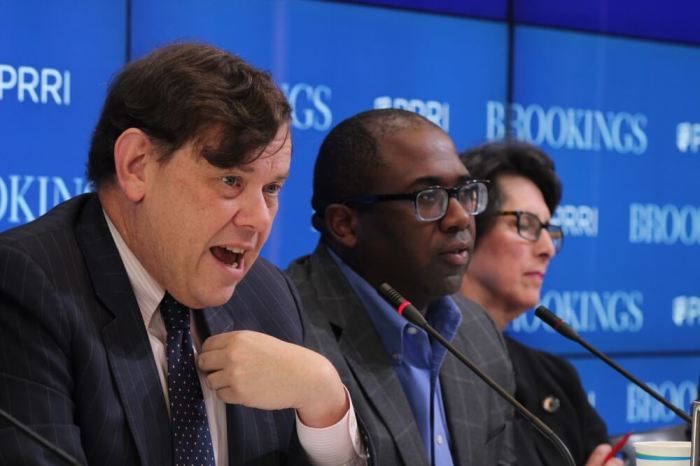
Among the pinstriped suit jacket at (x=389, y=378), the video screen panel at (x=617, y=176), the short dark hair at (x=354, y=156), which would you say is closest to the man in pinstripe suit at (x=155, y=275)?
the pinstriped suit jacket at (x=389, y=378)

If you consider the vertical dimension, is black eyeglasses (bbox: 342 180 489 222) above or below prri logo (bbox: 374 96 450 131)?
below

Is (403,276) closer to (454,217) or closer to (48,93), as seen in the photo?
(454,217)

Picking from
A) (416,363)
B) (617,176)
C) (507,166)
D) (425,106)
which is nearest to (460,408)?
(416,363)

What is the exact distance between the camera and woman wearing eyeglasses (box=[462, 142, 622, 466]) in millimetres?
3439

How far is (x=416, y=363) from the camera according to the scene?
265 centimetres

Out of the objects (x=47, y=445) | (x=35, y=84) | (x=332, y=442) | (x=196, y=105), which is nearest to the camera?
(x=47, y=445)

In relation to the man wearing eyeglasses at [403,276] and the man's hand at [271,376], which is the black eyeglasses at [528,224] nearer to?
the man wearing eyeglasses at [403,276]

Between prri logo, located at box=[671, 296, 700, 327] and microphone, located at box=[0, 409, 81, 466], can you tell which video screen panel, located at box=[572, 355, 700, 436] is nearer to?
prri logo, located at box=[671, 296, 700, 327]

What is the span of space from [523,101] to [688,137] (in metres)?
0.85

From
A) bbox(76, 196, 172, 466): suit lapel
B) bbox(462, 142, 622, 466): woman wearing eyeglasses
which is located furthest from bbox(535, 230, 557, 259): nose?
bbox(76, 196, 172, 466): suit lapel

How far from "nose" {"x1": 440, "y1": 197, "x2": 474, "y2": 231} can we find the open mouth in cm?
75

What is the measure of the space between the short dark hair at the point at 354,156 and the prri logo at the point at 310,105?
1.07 meters

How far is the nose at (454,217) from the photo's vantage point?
2646 mm

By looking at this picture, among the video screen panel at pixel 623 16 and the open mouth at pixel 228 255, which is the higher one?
the video screen panel at pixel 623 16
